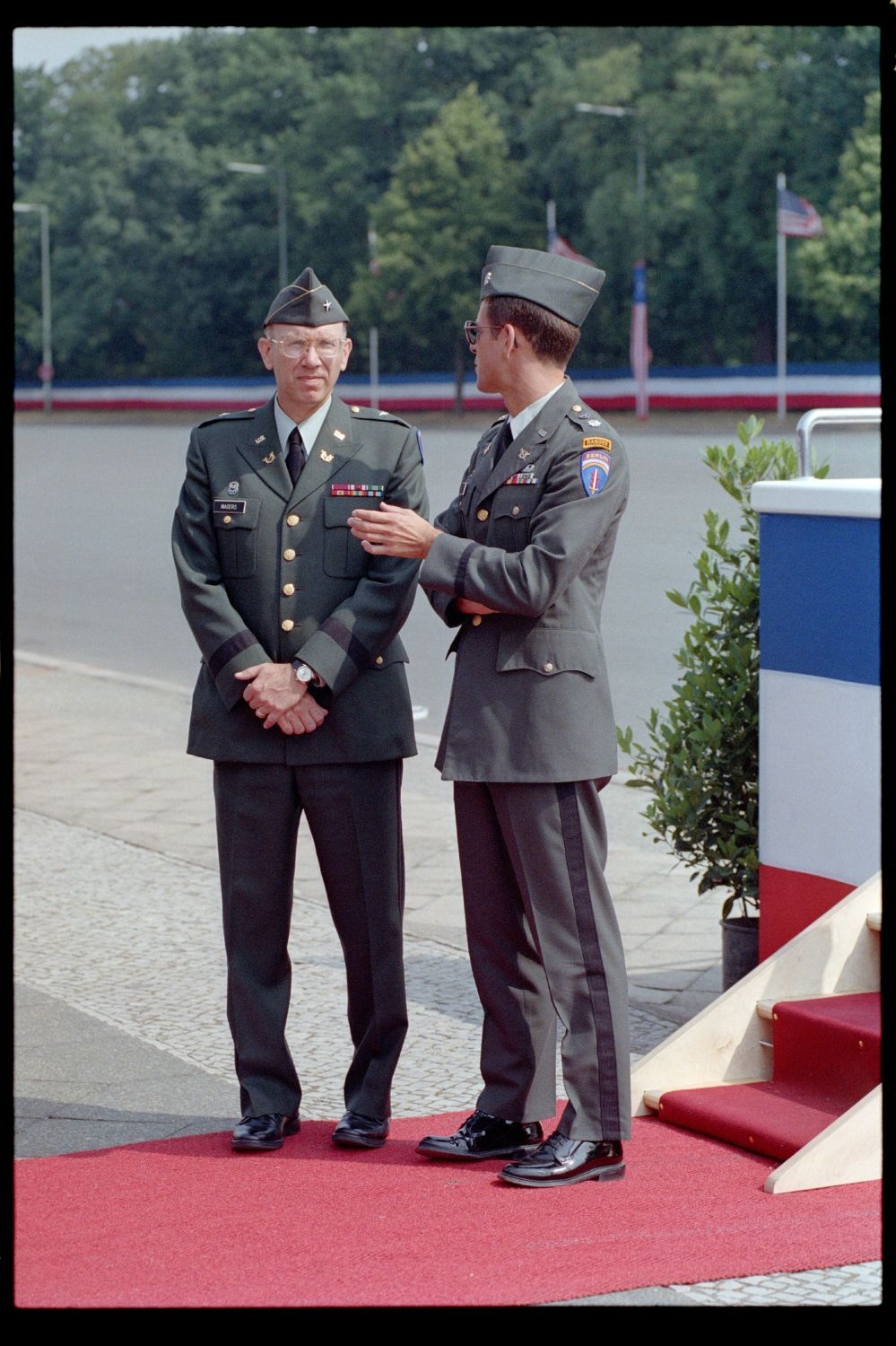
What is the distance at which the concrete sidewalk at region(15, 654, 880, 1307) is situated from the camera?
4812mm

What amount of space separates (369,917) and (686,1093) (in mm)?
869

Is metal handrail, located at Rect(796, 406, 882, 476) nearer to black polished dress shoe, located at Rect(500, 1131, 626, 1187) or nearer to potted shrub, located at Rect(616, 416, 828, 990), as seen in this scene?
potted shrub, located at Rect(616, 416, 828, 990)

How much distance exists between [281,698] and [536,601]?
0.65m

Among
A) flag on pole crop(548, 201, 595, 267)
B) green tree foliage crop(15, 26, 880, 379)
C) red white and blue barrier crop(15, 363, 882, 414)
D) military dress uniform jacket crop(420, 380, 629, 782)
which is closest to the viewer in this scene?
military dress uniform jacket crop(420, 380, 629, 782)

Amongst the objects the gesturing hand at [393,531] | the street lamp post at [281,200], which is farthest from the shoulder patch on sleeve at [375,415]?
the street lamp post at [281,200]

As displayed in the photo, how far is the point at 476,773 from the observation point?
13.7 feet

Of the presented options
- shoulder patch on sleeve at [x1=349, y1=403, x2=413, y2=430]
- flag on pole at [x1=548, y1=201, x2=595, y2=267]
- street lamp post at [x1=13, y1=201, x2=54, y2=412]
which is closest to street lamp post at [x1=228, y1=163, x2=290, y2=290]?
street lamp post at [x1=13, y1=201, x2=54, y2=412]

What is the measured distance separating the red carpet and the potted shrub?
120cm

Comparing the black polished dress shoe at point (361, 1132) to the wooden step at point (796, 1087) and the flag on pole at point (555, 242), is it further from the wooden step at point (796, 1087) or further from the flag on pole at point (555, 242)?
the flag on pole at point (555, 242)

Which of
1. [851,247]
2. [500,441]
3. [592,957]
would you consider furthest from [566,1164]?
[851,247]

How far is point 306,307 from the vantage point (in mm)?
4371

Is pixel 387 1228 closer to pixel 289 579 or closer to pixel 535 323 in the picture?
pixel 289 579

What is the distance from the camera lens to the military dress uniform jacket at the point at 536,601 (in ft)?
13.2
